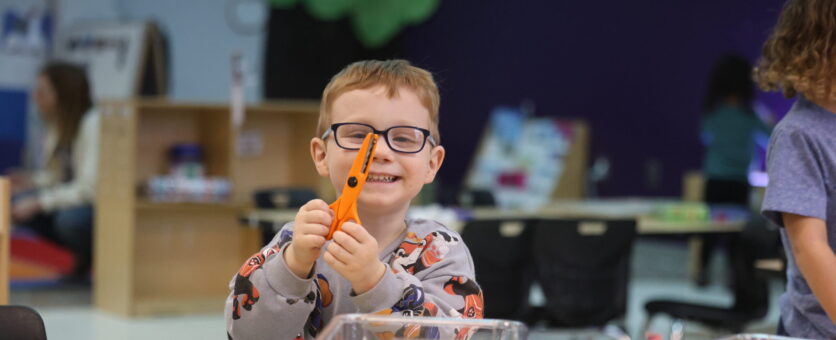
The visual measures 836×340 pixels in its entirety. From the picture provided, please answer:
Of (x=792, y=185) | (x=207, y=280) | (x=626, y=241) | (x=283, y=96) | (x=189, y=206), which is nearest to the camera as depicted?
(x=792, y=185)

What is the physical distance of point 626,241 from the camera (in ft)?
16.1

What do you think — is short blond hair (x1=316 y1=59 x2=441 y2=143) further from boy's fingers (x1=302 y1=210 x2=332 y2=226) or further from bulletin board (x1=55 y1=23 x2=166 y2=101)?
bulletin board (x1=55 y1=23 x2=166 y2=101)

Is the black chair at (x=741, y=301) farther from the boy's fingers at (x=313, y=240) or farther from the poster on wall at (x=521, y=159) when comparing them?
the poster on wall at (x=521, y=159)

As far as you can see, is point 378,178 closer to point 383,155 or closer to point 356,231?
point 383,155

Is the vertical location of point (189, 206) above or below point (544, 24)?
below

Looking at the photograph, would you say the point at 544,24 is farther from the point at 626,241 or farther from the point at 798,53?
the point at 798,53

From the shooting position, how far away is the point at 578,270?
15.9 ft

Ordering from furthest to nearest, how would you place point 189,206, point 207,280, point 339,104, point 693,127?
point 693,127 → point 207,280 → point 189,206 → point 339,104

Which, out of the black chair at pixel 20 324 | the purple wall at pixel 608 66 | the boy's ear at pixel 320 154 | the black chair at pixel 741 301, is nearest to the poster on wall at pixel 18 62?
the purple wall at pixel 608 66

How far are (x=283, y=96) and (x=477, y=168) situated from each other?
294 cm

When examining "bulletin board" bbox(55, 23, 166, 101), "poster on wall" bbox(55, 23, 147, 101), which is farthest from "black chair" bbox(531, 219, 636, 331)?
"poster on wall" bbox(55, 23, 147, 101)

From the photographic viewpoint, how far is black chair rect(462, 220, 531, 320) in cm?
468

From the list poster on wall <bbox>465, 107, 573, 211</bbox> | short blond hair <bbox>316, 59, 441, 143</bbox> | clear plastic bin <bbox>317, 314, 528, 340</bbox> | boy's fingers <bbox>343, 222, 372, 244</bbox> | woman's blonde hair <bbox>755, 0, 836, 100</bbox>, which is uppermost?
woman's blonde hair <bbox>755, 0, 836, 100</bbox>

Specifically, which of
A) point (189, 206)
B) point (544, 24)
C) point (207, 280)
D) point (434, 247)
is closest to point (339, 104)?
point (434, 247)
